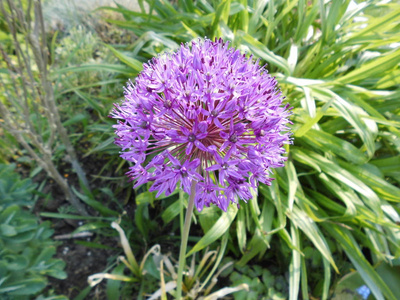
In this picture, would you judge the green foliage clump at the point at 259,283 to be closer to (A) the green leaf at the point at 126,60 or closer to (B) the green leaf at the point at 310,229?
(B) the green leaf at the point at 310,229

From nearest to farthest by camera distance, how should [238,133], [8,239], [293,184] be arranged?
[238,133] → [8,239] → [293,184]

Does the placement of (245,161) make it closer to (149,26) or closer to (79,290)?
(79,290)

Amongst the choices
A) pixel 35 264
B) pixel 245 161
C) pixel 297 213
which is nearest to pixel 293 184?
pixel 297 213

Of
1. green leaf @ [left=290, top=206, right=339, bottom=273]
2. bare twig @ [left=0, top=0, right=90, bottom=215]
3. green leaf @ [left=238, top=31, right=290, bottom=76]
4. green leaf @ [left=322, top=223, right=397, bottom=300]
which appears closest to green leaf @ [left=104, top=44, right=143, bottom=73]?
bare twig @ [left=0, top=0, right=90, bottom=215]

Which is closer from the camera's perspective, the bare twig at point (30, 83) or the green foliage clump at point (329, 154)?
the bare twig at point (30, 83)

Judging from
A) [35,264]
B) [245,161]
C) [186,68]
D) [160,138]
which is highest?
[186,68]

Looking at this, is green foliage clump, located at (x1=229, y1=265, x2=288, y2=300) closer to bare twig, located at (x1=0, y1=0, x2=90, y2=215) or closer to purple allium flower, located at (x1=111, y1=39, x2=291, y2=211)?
purple allium flower, located at (x1=111, y1=39, x2=291, y2=211)

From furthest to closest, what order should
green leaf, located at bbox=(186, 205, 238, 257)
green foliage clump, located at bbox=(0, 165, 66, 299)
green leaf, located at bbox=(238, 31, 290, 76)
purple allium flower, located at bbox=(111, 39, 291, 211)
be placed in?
green leaf, located at bbox=(238, 31, 290, 76)
green leaf, located at bbox=(186, 205, 238, 257)
green foliage clump, located at bbox=(0, 165, 66, 299)
purple allium flower, located at bbox=(111, 39, 291, 211)

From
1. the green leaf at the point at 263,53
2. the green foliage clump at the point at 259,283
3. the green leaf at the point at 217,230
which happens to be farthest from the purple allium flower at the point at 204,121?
the green foliage clump at the point at 259,283

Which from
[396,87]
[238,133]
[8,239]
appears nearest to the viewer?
[238,133]
